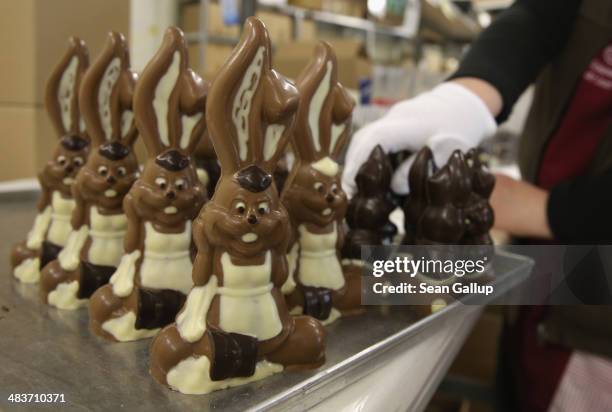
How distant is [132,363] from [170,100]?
0.28 m

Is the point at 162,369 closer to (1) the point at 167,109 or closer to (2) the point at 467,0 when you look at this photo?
(1) the point at 167,109

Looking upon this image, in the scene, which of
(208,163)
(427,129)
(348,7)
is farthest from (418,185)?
(348,7)

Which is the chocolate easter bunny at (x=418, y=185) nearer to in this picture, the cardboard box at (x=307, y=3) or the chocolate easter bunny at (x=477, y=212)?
the chocolate easter bunny at (x=477, y=212)

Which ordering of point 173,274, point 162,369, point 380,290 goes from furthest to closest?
point 380,290 → point 173,274 → point 162,369

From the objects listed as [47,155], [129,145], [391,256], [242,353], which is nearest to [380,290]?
[391,256]

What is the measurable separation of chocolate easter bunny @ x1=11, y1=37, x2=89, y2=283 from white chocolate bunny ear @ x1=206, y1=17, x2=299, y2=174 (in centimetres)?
33

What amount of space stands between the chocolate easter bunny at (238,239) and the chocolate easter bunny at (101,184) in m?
0.20

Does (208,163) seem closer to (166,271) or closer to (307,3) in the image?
(166,271)

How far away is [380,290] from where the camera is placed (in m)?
→ 0.74

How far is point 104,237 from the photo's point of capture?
2.28 ft

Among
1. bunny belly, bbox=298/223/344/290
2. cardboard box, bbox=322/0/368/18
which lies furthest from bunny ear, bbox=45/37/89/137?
cardboard box, bbox=322/0/368/18

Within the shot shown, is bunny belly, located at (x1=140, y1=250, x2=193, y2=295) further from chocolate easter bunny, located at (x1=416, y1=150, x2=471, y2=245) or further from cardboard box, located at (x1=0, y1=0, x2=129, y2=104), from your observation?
cardboard box, located at (x1=0, y1=0, x2=129, y2=104)

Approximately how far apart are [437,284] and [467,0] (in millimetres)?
3698

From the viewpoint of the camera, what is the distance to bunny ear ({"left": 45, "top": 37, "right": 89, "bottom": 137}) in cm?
76
